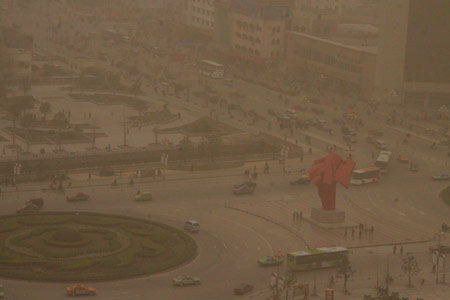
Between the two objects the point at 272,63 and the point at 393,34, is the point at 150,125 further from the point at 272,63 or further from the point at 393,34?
→ the point at 272,63

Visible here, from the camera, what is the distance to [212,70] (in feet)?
383

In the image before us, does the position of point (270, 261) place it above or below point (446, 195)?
above

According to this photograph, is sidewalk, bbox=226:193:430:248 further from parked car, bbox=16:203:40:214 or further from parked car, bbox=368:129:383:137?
parked car, bbox=368:129:383:137

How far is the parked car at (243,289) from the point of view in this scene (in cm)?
5028

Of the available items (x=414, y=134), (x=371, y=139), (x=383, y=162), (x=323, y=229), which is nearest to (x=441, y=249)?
(x=323, y=229)

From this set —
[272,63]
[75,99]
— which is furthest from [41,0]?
[75,99]

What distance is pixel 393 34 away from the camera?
10331 centimetres

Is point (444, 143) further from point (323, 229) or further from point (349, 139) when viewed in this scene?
point (323, 229)

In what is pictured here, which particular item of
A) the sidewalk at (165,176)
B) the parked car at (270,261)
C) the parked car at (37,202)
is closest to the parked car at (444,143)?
the sidewalk at (165,176)

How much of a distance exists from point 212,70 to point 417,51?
23.8 metres

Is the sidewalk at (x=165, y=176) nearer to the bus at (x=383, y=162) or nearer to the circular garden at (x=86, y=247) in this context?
the bus at (x=383, y=162)

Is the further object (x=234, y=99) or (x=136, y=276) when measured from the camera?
(x=234, y=99)

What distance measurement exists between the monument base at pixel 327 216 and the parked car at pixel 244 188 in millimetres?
6650

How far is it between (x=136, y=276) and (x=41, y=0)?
430 ft
